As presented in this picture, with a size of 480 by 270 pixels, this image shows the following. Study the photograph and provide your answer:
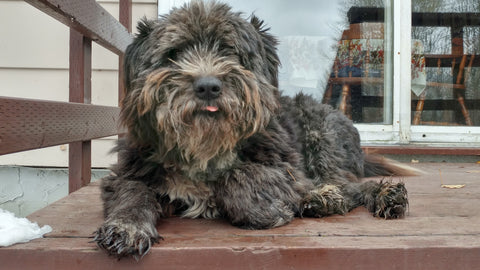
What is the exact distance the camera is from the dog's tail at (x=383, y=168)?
3.94 metres

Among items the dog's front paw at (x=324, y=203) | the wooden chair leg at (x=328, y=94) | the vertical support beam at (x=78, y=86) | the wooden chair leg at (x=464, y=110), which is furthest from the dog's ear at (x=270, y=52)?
the wooden chair leg at (x=464, y=110)

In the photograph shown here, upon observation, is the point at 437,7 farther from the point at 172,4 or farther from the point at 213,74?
the point at 213,74

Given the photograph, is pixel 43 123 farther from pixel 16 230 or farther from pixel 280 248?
pixel 280 248

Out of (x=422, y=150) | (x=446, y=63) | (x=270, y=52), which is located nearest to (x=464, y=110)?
(x=446, y=63)

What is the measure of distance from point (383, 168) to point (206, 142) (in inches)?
92.6

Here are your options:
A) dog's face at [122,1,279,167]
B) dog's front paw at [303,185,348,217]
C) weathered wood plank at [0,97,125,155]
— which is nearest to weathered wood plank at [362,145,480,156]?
dog's front paw at [303,185,348,217]

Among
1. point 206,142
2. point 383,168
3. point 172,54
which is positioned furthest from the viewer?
point 383,168

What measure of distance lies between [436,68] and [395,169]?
240 centimetres

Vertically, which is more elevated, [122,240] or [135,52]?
[135,52]

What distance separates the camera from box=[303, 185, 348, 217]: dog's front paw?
2.58 metres

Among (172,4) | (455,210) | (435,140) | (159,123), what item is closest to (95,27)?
(159,123)

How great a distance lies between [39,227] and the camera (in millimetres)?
2264

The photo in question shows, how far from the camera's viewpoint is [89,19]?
121 inches

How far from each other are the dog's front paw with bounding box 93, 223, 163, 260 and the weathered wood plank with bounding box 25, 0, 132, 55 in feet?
4.14
